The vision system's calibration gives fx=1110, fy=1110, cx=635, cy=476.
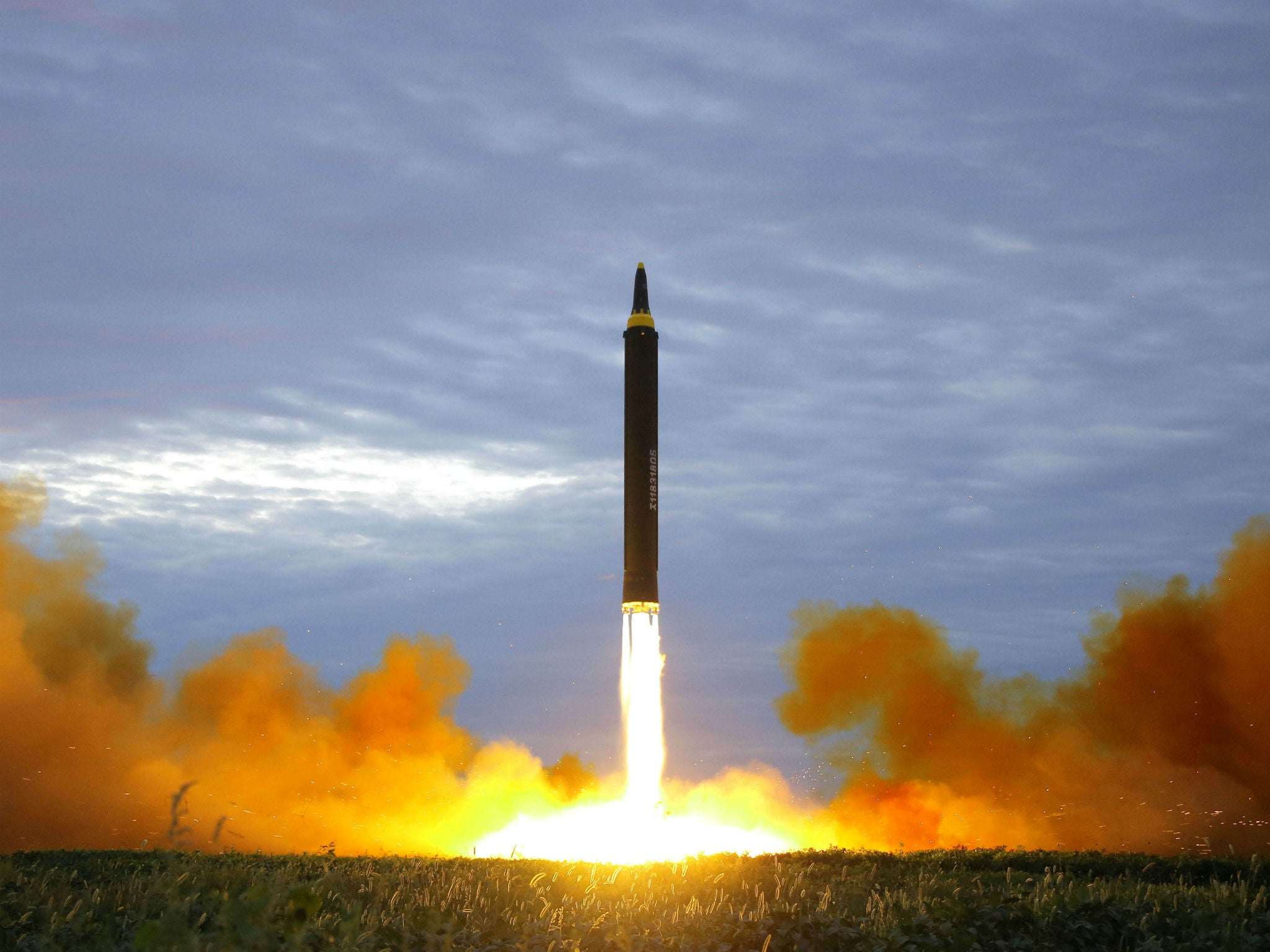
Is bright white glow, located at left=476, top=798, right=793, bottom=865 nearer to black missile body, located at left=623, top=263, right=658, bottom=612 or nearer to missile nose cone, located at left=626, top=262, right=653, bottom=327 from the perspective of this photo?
black missile body, located at left=623, top=263, right=658, bottom=612

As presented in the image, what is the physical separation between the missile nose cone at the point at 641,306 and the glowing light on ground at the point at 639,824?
1029 centimetres

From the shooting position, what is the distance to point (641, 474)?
38.8 metres

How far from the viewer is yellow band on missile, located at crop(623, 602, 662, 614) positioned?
38.6 meters

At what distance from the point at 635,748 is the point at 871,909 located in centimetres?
2261

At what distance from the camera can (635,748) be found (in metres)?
41.5

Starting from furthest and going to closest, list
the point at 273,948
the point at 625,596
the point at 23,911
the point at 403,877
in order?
the point at 625,596 → the point at 403,877 → the point at 23,911 → the point at 273,948

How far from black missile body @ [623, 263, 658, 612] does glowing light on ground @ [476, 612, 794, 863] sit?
1.07 meters

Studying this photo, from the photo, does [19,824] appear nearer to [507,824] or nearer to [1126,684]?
[507,824]

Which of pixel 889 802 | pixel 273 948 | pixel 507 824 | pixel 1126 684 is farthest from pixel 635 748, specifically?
pixel 273 948

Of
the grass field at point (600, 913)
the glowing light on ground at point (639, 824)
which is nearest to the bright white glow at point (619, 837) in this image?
the glowing light on ground at point (639, 824)

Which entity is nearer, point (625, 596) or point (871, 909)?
point (871, 909)

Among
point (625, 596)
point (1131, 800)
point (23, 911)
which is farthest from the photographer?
point (1131, 800)

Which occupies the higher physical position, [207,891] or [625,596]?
[625,596]

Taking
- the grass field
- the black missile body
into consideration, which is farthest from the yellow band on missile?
the grass field
